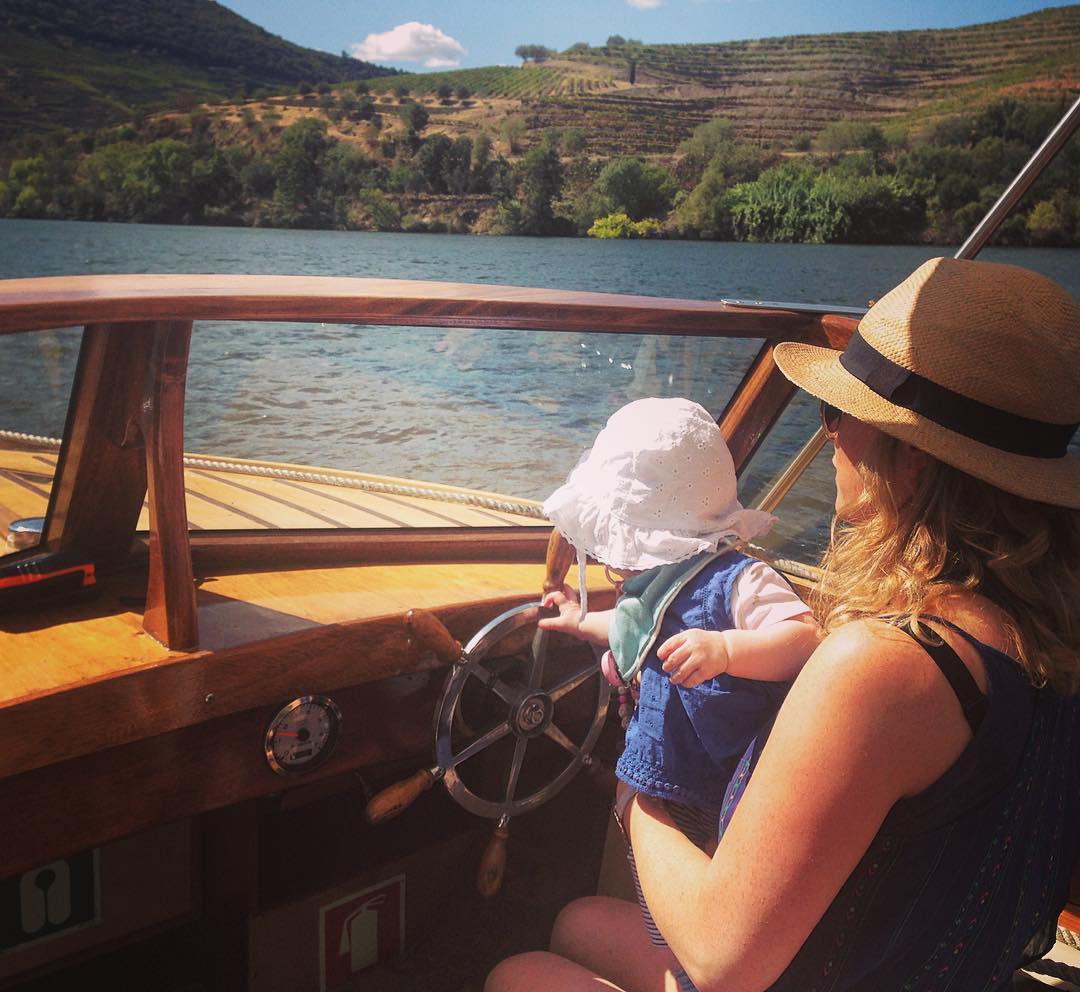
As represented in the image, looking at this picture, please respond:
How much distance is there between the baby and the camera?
1205 millimetres

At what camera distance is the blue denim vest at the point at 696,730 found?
1205 millimetres

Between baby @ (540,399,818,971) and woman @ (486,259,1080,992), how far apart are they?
0.19 metres

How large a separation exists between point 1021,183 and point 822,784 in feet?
4.77

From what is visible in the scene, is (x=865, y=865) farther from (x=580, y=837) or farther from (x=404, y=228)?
(x=404, y=228)

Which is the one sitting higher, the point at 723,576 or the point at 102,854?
the point at 723,576

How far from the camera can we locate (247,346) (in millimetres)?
1899

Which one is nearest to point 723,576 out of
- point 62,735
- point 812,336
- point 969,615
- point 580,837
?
point 969,615

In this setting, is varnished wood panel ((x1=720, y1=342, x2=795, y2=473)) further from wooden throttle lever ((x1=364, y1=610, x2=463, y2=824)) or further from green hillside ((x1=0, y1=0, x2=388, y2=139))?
green hillside ((x1=0, y1=0, x2=388, y2=139))

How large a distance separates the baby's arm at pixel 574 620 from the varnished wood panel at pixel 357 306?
50cm

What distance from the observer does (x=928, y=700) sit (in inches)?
31.7

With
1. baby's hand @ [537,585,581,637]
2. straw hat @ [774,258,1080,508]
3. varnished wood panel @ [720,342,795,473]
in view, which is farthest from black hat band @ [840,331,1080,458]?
varnished wood panel @ [720,342,795,473]

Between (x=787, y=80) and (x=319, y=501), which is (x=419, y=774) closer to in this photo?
(x=319, y=501)

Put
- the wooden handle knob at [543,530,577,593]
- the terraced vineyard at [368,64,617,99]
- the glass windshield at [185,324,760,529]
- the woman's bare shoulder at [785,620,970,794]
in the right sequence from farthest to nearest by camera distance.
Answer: the terraced vineyard at [368,64,617,99] < the glass windshield at [185,324,760,529] < the wooden handle knob at [543,530,577,593] < the woman's bare shoulder at [785,620,970,794]

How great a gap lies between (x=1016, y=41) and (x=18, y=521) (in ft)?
215
